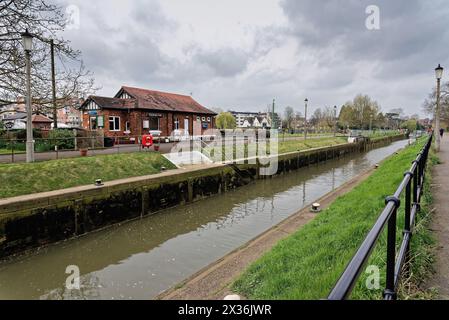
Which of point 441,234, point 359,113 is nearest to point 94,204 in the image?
point 441,234

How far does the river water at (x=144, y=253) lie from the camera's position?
20.0ft

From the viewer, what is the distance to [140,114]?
2800 centimetres

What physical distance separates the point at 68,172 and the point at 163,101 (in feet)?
74.9

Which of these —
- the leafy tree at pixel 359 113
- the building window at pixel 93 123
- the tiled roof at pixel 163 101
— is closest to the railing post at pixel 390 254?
the tiled roof at pixel 163 101

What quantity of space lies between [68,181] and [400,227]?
909 cm

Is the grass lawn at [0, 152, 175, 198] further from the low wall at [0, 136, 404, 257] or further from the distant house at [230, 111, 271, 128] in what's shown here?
the distant house at [230, 111, 271, 128]

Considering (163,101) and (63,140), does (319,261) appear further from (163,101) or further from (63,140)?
(163,101)

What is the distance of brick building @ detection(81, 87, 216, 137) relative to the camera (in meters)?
27.1

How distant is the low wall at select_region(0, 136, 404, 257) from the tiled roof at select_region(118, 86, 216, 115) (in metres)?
16.5

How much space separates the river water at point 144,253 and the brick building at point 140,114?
680 inches

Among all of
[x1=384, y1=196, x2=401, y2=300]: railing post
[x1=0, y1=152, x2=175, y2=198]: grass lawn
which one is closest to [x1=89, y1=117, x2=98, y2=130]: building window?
[x1=0, y1=152, x2=175, y2=198]: grass lawn

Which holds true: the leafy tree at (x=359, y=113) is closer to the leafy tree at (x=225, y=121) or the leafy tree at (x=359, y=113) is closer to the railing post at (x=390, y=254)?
the leafy tree at (x=225, y=121)

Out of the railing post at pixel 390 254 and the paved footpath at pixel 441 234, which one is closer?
the railing post at pixel 390 254
